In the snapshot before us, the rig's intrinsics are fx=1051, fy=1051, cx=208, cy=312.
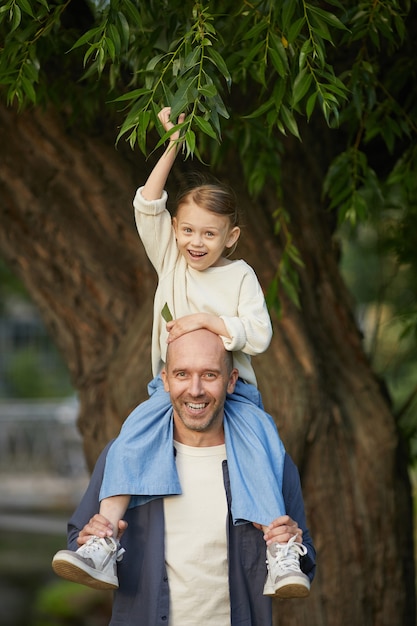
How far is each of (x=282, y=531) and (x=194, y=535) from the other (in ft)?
1.21

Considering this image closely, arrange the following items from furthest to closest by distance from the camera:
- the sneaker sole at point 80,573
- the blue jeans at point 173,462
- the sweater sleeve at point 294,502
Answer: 1. the sweater sleeve at point 294,502
2. the blue jeans at point 173,462
3. the sneaker sole at point 80,573

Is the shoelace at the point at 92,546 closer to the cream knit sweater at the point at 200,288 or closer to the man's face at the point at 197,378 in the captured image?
the man's face at the point at 197,378

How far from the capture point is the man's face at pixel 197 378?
3674 millimetres

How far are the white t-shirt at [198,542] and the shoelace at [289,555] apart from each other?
0.94 ft

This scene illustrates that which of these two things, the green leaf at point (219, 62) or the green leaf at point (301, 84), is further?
the green leaf at point (301, 84)

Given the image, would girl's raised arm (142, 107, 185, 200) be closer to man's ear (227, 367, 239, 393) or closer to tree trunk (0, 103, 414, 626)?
man's ear (227, 367, 239, 393)

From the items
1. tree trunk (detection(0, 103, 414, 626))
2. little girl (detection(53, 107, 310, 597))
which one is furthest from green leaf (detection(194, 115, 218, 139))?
tree trunk (detection(0, 103, 414, 626))

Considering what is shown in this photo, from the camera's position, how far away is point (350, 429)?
6000mm

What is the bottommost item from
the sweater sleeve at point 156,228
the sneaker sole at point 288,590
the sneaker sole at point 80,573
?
the sneaker sole at point 288,590

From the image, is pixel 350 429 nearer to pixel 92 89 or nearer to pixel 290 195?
pixel 290 195

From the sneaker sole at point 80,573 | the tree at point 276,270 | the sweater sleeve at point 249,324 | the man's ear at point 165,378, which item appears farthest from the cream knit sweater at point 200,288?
the tree at point 276,270

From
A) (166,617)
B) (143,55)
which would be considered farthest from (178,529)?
(143,55)

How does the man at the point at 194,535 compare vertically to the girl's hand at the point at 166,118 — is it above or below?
below

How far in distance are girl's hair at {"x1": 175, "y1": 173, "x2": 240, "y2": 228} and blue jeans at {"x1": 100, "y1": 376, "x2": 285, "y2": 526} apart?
2.39ft
